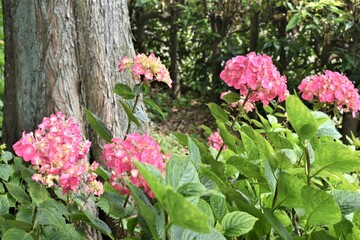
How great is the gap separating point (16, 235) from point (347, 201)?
33.4 inches

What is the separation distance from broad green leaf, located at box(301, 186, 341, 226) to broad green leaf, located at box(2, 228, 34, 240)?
2.37 ft

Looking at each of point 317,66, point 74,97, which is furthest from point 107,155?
point 317,66

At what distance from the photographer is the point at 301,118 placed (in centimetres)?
114

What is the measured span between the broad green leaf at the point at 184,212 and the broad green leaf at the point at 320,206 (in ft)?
1.34

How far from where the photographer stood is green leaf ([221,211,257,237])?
42.7 inches

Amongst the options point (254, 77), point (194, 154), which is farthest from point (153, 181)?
point (254, 77)

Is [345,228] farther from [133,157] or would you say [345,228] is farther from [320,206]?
[133,157]

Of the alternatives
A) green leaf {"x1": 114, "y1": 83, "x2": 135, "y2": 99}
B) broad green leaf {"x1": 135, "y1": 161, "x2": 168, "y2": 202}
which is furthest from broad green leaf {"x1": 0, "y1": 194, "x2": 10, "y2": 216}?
broad green leaf {"x1": 135, "y1": 161, "x2": 168, "y2": 202}

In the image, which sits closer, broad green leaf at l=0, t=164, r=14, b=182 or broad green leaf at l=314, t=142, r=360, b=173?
broad green leaf at l=314, t=142, r=360, b=173

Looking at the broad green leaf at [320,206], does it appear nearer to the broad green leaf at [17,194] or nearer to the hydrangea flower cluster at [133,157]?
the hydrangea flower cluster at [133,157]

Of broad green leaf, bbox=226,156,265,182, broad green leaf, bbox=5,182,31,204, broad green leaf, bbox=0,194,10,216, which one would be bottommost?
broad green leaf, bbox=0,194,10,216

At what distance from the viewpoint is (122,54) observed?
2.46 metres

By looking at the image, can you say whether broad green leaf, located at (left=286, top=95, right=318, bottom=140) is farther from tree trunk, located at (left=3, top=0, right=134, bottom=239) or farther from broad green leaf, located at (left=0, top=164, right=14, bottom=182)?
tree trunk, located at (left=3, top=0, right=134, bottom=239)

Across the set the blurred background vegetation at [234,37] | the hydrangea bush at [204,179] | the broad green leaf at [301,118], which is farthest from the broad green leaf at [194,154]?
the blurred background vegetation at [234,37]
